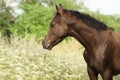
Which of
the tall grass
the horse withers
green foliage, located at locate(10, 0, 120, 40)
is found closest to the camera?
the horse withers

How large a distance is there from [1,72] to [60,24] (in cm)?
207

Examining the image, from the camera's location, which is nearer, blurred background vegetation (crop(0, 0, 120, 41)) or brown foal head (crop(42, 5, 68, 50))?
brown foal head (crop(42, 5, 68, 50))

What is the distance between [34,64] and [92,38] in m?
2.58

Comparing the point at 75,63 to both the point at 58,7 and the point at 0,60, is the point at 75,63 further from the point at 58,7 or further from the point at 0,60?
the point at 58,7

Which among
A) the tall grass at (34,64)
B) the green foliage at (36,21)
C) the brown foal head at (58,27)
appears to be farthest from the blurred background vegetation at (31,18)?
the brown foal head at (58,27)

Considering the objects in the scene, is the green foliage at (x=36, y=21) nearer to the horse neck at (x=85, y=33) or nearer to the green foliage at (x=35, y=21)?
the green foliage at (x=35, y=21)

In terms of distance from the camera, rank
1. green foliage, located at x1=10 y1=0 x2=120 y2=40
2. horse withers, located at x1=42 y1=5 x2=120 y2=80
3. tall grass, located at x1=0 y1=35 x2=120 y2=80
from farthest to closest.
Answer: green foliage, located at x1=10 y1=0 x2=120 y2=40 → tall grass, located at x1=0 y1=35 x2=120 y2=80 → horse withers, located at x1=42 y1=5 x2=120 y2=80

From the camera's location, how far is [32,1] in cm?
2534

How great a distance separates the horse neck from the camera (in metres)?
8.05

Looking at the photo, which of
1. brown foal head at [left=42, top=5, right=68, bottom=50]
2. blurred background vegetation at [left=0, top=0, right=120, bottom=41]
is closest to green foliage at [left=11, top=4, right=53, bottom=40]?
blurred background vegetation at [left=0, top=0, right=120, bottom=41]

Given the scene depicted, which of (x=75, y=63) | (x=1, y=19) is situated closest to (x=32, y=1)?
(x=1, y=19)

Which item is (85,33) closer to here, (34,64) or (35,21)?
(34,64)

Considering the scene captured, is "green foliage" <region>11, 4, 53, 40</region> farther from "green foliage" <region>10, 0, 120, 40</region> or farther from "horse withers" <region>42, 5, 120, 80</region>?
"horse withers" <region>42, 5, 120, 80</region>

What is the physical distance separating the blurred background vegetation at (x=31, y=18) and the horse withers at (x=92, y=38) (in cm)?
1288
